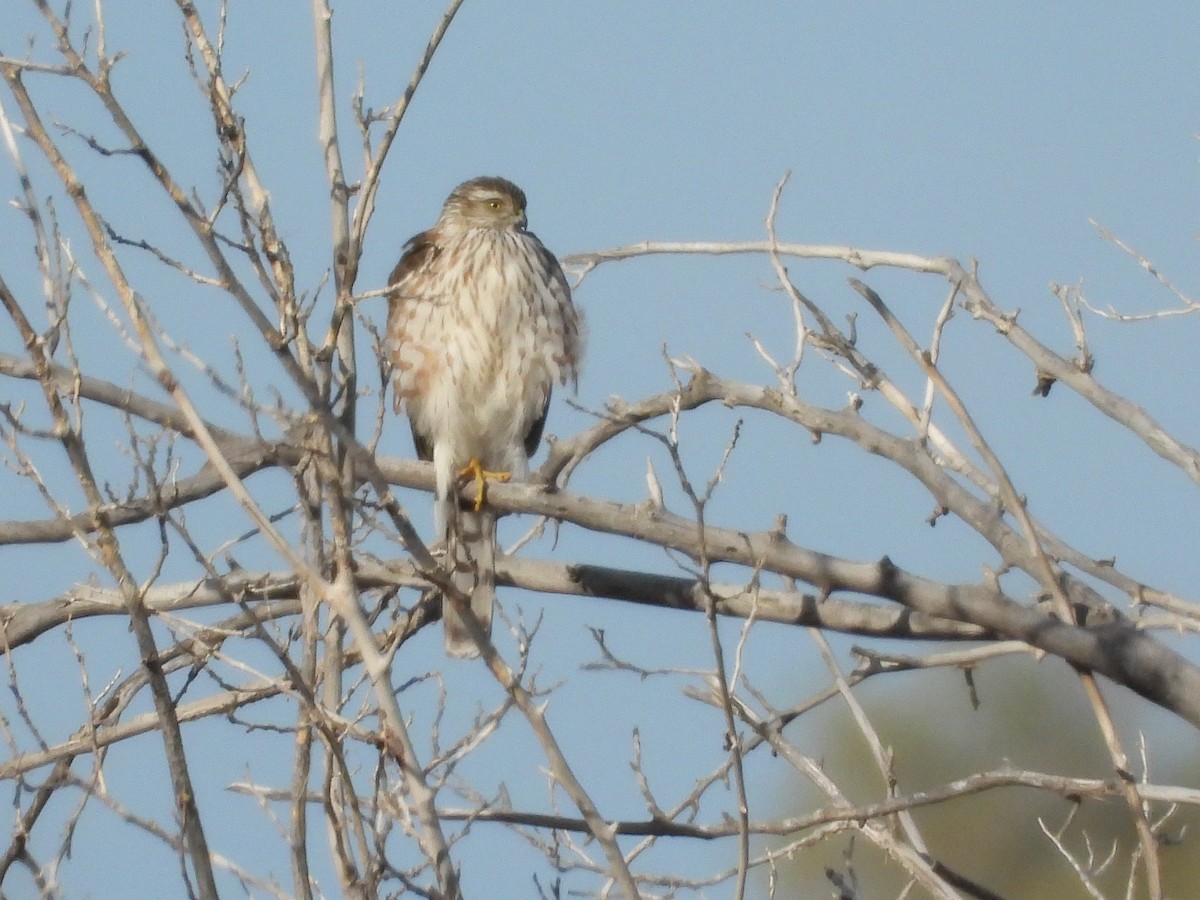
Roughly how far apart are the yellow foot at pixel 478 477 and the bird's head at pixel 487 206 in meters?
1.12

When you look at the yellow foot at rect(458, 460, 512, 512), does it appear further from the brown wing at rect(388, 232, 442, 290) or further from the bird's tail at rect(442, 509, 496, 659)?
the brown wing at rect(388, 232, 442, 290)

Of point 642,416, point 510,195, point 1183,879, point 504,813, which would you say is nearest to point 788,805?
point 1183,879

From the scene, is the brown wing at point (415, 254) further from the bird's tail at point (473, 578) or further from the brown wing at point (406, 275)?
the bird's tail at point (473, 578)

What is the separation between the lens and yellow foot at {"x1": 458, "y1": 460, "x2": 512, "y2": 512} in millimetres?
4820

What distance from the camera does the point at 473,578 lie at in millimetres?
3996

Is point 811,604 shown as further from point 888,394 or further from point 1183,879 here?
point 1183,879

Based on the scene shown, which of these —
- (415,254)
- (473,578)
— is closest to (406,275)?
(415,254)

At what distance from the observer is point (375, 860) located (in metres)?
2.77

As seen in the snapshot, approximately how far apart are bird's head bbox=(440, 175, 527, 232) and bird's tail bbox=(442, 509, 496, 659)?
135cm

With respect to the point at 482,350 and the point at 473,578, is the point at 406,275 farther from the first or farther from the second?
the point at 473,578

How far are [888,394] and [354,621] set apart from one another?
1388 millimetres

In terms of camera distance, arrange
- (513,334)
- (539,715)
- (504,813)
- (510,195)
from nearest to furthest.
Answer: (539,715)
(504,813)
(513,334)
(510,195)

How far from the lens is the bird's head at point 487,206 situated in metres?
5.96

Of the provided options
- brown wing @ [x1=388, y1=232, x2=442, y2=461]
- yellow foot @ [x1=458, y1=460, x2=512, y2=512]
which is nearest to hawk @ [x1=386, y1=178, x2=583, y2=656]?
brown wing @ [x1=388, y1=232, x2=442, y2=461]
